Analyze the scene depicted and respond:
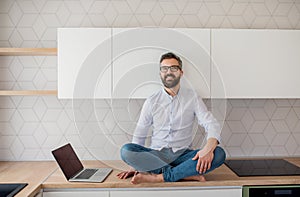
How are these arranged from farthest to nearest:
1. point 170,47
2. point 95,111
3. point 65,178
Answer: point 95,111
point 170,47
point 65,178

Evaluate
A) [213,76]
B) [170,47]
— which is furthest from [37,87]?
[213,76]

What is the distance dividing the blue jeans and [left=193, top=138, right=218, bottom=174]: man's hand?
19 millimetres

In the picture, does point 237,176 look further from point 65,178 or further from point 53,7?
→ point 53,7

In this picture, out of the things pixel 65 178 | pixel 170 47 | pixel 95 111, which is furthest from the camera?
pixel 95 111

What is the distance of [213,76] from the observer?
2.19m

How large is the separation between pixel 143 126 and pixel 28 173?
75cm

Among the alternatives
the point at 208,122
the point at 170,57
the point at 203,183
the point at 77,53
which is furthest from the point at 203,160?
the point at 77,53

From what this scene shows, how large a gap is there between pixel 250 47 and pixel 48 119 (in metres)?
1.42

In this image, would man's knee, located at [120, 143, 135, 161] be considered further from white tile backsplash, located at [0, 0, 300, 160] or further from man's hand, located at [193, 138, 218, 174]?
white tile backsplash, located at [0, 0, 300, 160]

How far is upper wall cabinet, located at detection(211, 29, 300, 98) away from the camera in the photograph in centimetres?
226

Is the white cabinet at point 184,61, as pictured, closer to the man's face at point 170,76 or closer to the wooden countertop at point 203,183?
the man's face at point 170,76

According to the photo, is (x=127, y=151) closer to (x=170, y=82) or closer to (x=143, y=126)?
(x=143, y=126)

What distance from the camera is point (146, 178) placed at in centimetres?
194

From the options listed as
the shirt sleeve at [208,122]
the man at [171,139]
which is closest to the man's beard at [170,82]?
the man at [171,139]
